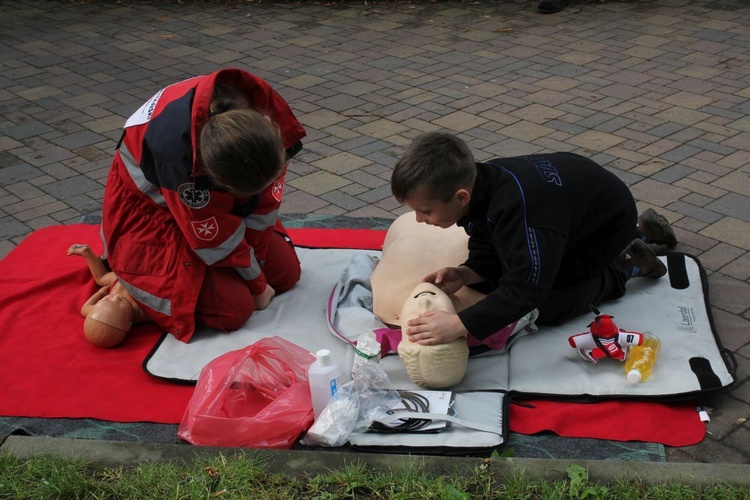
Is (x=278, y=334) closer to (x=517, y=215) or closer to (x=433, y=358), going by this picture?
(x=433, y=358)

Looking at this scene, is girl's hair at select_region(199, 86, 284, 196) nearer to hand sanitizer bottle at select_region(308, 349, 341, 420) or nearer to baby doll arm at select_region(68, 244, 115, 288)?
hand sanitizer bottle at select_region(308, 349, 341, 420)

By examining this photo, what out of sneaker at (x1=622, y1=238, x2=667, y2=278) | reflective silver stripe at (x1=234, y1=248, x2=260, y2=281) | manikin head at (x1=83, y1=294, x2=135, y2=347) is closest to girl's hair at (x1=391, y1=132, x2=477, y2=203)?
reflective silver stripe at (x1=234, y1=248, x2=260, y2=281)

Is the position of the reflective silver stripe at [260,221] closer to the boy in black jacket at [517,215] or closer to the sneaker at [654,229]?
the boy in black jacket at [517,215]

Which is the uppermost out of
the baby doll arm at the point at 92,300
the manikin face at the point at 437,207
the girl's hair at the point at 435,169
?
the girl's hair at the point at 435,169

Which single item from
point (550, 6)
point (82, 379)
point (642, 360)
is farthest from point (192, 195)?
point (550, 6)

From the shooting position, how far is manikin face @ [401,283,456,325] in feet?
10.2

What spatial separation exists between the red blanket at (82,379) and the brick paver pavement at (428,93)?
0.23 meters

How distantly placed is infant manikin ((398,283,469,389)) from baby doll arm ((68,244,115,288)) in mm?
1426

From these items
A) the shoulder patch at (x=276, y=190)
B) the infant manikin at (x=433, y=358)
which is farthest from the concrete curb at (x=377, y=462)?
the shoulder patch at (x=276, y=190)

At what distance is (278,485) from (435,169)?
1.15 meters

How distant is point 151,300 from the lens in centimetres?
346

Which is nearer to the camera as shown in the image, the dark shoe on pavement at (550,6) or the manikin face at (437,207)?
the manikin face at (437,207)

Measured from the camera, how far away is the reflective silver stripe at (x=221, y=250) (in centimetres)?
331

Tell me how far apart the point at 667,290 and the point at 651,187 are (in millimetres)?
1208
